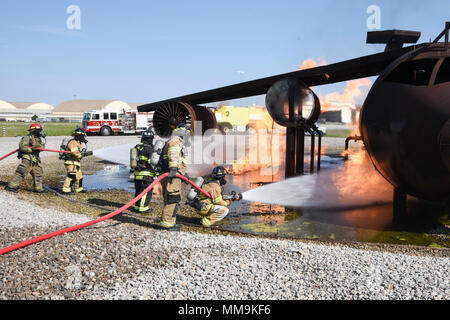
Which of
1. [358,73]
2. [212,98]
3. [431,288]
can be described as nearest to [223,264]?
[431,288]

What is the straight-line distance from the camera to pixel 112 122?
3759 cm

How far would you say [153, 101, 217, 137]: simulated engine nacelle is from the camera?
1320 centimetres

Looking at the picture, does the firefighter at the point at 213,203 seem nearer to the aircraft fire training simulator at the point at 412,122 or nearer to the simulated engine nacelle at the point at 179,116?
the aircraft fire training simulator at the point at 412,122

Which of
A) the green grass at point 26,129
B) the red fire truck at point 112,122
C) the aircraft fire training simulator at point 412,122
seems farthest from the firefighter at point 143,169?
the green grass at point 26,129

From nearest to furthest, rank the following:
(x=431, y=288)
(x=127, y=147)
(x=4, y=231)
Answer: (x=431, y=288) → (x=4, y=231) → (x=127, y=147)

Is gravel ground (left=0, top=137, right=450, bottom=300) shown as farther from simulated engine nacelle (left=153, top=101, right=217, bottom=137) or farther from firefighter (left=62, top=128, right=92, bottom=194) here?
simulated engine nacelle (left=153, top=101, right=217, bottom=137)

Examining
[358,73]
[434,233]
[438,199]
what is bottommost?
[434,233]

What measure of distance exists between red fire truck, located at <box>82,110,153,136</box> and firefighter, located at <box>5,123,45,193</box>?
91.2 ft

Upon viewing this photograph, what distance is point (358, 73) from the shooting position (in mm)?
10102

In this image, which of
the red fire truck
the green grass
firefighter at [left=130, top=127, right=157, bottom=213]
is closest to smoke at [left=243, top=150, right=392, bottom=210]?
firefighter at [left=130, top=127, right=157, bottom=213]

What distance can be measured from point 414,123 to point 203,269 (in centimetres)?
418

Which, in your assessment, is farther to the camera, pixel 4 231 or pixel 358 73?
pixel 358 73
